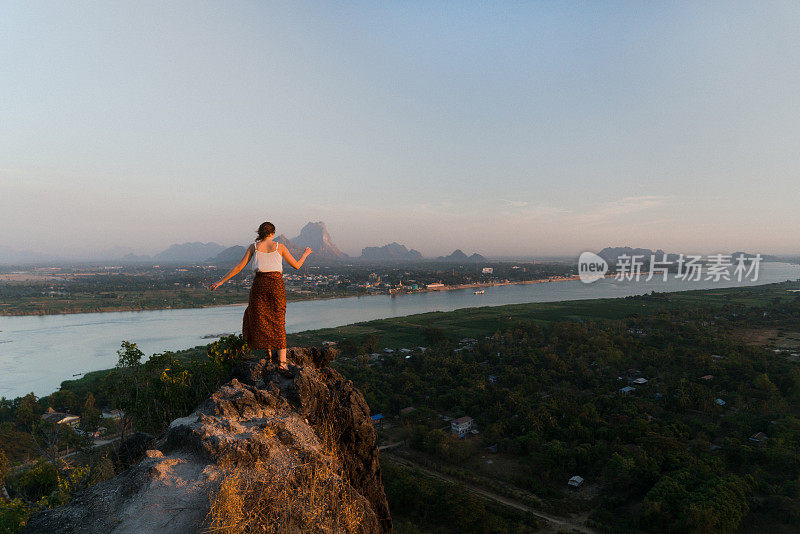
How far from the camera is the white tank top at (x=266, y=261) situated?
3.06 meters

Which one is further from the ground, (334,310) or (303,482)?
(303,482)

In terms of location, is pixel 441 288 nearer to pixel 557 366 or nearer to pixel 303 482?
pixel 557 366

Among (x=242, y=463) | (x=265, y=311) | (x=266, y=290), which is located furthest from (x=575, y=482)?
(x=242, y=463)

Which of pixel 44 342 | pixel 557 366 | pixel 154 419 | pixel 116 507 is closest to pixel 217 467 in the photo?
pixel 116 507

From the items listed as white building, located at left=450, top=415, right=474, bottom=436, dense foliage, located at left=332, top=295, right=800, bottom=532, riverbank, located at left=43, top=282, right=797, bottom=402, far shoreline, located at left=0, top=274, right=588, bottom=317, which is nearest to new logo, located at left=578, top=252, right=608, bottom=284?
far shoreline, located at left=0, top=274, right=588, bottom=317

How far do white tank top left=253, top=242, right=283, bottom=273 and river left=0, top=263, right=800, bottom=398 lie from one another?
20.6 meters

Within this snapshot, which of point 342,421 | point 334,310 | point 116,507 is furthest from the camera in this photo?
point 334,310

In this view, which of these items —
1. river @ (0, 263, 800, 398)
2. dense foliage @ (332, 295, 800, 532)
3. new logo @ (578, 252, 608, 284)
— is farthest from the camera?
new logo @ (578, 252, 608, 284)

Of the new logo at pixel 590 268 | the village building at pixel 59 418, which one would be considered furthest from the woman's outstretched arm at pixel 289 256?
the new logo at pixel 590 268

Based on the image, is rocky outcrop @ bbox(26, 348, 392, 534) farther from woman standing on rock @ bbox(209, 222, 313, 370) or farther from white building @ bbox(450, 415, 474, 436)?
white building @ bbox(450, 415, 474, 436)

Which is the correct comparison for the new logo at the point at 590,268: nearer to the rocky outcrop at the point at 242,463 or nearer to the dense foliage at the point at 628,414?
the dense foliage at the point at 628,414

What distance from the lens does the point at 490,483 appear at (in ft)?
32.8

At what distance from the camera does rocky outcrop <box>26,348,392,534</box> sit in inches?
75.9

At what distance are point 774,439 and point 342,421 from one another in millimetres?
13002
